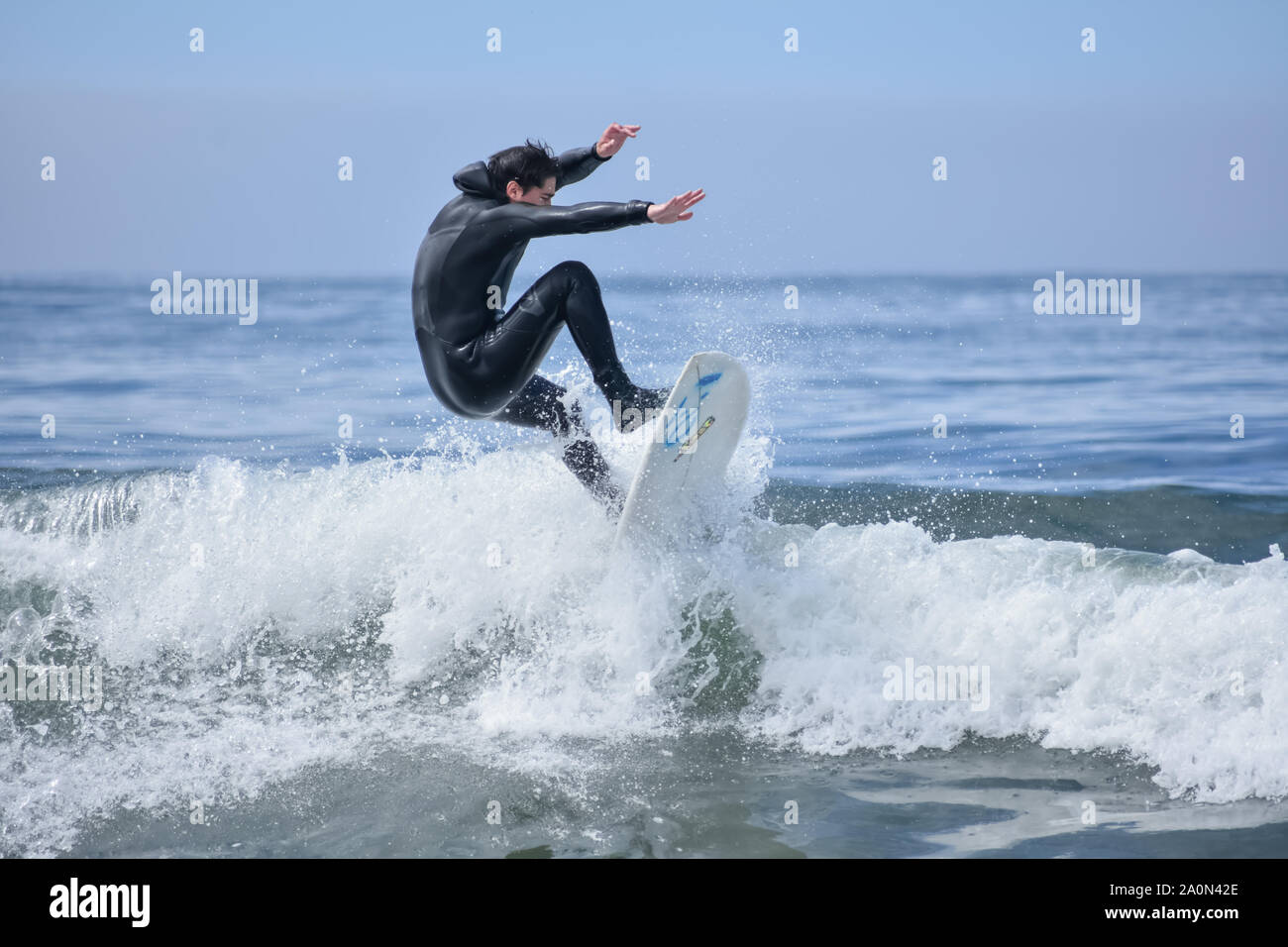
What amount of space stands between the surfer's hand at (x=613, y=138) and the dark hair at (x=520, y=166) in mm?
342

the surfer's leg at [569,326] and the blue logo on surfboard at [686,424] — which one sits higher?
the surfer's leg at [569,326]

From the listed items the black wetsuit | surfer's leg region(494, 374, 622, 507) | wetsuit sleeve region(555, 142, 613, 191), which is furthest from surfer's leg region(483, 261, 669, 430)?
wetsuit sleeve region(555, 142, 613, 191)

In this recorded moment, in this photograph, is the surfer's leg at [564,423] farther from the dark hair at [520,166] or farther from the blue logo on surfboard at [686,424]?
the dark hair at [520,166]

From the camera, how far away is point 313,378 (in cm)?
1833

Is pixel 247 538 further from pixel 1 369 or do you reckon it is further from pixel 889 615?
pixel 1 369

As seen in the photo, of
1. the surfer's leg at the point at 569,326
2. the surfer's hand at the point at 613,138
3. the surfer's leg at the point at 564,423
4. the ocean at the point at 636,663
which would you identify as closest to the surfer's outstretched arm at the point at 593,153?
the surfer's hand at the point at 613,138

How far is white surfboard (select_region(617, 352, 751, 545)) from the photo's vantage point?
5.57 meters

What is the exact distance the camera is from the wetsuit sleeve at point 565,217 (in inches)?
193

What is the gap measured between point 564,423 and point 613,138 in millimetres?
1453

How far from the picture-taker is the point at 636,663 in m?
5.59

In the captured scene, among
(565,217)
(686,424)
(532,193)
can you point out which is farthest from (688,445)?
(532,193)

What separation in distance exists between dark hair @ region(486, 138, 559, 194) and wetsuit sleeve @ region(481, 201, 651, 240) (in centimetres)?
21

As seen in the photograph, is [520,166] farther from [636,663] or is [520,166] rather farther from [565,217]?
[636,663]

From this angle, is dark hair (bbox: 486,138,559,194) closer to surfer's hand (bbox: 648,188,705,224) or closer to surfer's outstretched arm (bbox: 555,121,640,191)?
surfer's outstretched arm (bbox: 555,121,640,191)
